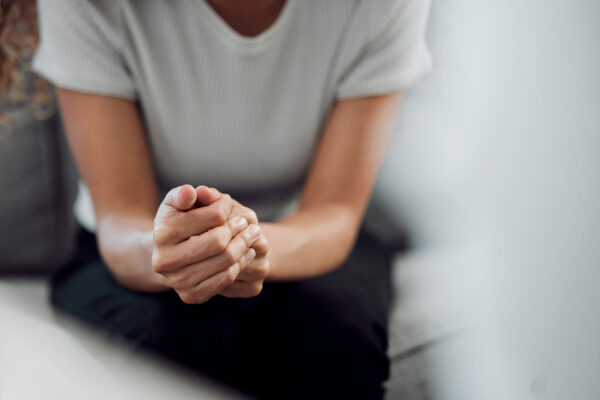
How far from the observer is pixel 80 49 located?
1.74ft

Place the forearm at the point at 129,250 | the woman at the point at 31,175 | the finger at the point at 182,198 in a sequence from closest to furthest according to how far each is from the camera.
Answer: the finger at the point at 182,198 → the forearm at the point at 129,250 → the woman at the point at 31,175

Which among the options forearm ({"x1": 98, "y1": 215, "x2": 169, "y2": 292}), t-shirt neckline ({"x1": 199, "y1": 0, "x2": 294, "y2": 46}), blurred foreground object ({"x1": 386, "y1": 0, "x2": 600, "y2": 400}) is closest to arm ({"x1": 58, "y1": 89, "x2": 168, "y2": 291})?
forearm ({"x1": 98, "y1": 215, "x2": 169, "y2": 292})

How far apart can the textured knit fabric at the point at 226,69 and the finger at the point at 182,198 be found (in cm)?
19

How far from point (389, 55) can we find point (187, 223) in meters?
0.27

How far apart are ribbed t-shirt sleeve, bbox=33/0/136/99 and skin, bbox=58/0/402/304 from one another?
1 cm

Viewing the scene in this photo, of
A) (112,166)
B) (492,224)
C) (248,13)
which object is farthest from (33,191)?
(492,224)

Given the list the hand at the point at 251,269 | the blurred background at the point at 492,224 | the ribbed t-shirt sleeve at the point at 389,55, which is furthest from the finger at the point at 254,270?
the ribbed t-shirt sleeve at the point at 389,55

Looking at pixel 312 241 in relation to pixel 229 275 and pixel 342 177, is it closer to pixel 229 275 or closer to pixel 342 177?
pixel 342 177

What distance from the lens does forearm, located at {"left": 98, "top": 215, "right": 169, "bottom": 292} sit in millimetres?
490

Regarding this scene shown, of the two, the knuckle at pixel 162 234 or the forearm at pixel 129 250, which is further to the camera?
the forearm at pixel 129 250

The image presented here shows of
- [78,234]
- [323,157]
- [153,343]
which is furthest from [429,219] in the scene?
[78,234]

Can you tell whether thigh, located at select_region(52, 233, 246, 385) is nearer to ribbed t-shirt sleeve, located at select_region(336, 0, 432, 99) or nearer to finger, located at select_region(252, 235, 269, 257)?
finger, located at select_region(252, 235, 269, 257)

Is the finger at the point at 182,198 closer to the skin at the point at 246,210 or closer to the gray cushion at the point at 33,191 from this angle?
the skin at the point at 246,210

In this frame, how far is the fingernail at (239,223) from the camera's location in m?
0.40
